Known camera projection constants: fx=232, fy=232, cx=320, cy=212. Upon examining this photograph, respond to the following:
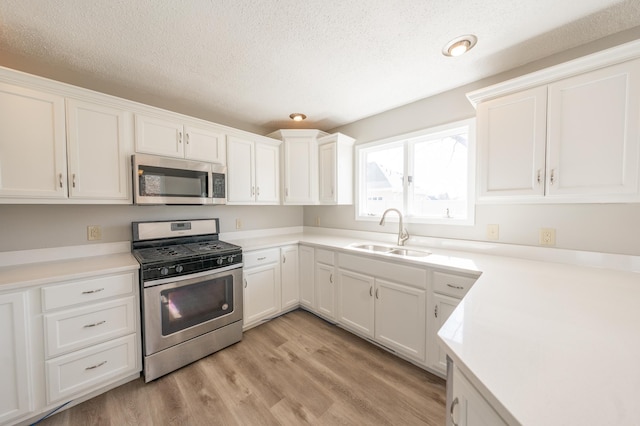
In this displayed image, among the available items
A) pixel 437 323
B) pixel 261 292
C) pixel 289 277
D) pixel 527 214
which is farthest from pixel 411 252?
pixel 261 292

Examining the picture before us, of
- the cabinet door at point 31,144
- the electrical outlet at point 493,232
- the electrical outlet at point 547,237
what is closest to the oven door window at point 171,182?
the cabinet door at point 31,144

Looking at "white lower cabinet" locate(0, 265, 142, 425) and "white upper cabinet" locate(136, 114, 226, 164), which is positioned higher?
"white upper cabinet" locate(136, 114, 226, 164)

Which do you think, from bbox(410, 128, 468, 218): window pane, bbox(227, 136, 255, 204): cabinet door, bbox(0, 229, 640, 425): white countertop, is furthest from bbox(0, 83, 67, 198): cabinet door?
bbox(410, 128, 468, 218): window pane

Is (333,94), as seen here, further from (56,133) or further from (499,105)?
(56,133)

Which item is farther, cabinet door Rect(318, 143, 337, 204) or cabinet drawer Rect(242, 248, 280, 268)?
cabinet door Rect(318, 143, 337, 204)

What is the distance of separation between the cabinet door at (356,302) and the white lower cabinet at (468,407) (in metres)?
1.36

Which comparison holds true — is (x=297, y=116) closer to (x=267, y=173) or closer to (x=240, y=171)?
(x=267, y=173)

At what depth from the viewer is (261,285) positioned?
2566 mm

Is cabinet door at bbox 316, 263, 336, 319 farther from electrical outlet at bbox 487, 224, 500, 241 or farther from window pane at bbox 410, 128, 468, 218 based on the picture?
electrical outlet at bbox 487, 224, 500, 241

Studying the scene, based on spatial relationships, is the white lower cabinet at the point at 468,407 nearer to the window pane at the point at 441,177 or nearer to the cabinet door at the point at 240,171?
the window pane at the point at 441,177

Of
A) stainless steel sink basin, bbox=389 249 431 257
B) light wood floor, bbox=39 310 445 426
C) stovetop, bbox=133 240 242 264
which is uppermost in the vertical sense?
stovetop, bbox=133 240 242 264

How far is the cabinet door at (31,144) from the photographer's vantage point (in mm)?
1510

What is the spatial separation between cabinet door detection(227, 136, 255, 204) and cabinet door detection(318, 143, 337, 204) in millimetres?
859

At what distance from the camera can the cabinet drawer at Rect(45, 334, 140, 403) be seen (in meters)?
1.50
